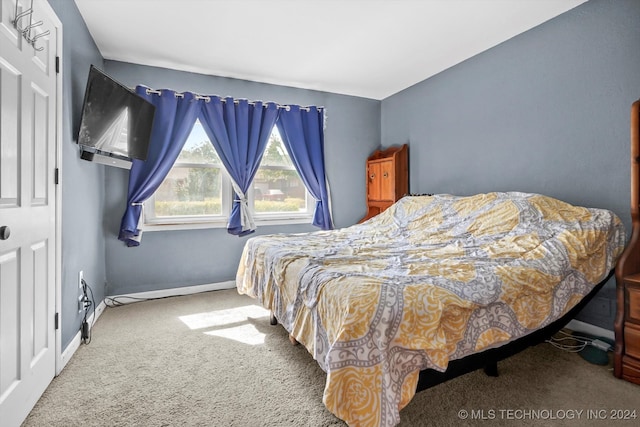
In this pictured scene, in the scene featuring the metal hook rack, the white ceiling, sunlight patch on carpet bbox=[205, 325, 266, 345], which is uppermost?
the white ceiling

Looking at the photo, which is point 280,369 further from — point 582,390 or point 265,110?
point 265,110

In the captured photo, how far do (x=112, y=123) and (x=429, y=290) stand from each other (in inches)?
105

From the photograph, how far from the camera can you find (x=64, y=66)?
207cm

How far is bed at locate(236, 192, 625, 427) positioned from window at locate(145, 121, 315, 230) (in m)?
1.21

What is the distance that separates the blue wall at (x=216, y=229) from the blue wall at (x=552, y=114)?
111cm

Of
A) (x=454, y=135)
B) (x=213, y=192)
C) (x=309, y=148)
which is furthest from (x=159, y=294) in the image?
(x=454, y=135)

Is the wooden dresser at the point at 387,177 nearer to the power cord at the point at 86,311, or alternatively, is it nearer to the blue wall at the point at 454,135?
the blue wall at the point at 454,135


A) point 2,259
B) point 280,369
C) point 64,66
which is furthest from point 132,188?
point 280,369

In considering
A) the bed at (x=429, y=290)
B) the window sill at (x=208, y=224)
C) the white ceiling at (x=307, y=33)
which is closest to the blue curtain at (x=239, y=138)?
the window sill at (x=208, y=224)

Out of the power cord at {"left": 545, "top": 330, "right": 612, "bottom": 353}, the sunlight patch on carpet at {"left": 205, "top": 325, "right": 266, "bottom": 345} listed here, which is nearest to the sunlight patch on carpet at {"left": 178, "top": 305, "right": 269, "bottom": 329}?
the sunlight patch on carpet at {"left": 205, "top": 325, "right": 266, "bottom": 345}

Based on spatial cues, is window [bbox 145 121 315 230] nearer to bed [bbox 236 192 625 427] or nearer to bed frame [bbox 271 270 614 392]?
bed [bbox 236 192 625 427]

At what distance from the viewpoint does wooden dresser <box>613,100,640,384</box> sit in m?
1.77

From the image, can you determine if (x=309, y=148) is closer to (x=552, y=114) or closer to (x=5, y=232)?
(x=552, y=114)

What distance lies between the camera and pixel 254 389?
68.8 inches
